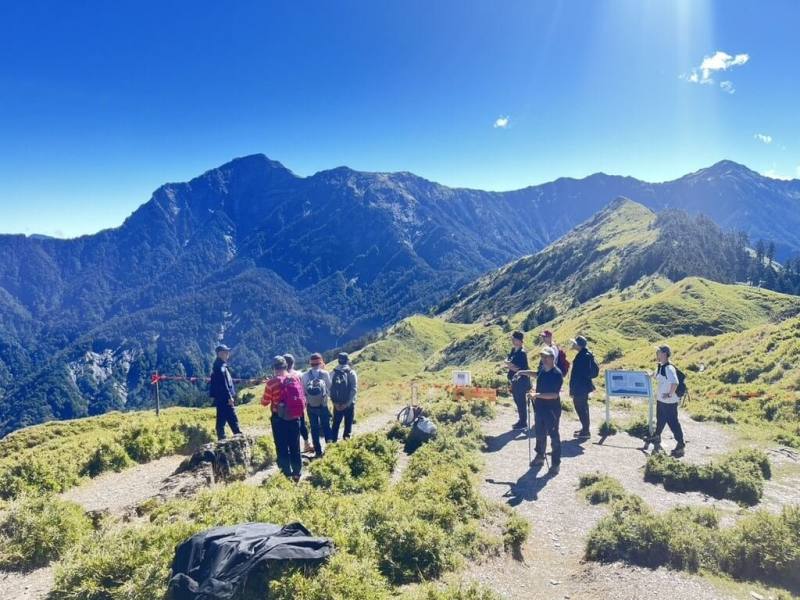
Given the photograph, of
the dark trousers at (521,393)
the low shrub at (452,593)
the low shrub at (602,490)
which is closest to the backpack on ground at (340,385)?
the dark trousers at (521,393)

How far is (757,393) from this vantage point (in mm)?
22422

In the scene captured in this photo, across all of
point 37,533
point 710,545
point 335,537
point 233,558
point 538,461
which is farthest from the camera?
point 538,461

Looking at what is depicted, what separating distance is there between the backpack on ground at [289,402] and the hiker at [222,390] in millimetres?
3553

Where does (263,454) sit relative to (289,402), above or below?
below

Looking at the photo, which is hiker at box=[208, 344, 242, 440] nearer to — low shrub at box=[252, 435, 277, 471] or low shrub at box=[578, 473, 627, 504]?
low shrub at box=[252, 435, 277, 471]

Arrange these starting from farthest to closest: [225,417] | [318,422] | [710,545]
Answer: [225,417]
[318,422]
[710,545]

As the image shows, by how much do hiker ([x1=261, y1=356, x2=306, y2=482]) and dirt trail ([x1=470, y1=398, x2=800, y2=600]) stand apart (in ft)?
15.0

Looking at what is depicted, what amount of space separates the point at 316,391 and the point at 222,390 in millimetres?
2910

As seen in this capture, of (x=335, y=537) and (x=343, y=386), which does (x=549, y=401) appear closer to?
(x=343, y=386)

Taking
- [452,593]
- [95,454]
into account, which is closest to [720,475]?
[452,593]

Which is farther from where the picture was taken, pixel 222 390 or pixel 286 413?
pixel 222 390

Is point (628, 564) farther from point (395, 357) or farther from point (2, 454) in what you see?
point (395, 357)

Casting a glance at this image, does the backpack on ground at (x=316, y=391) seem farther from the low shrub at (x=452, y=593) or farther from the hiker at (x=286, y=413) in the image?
the low shrub at (x=452, y=593)

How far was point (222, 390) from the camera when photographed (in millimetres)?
14477
